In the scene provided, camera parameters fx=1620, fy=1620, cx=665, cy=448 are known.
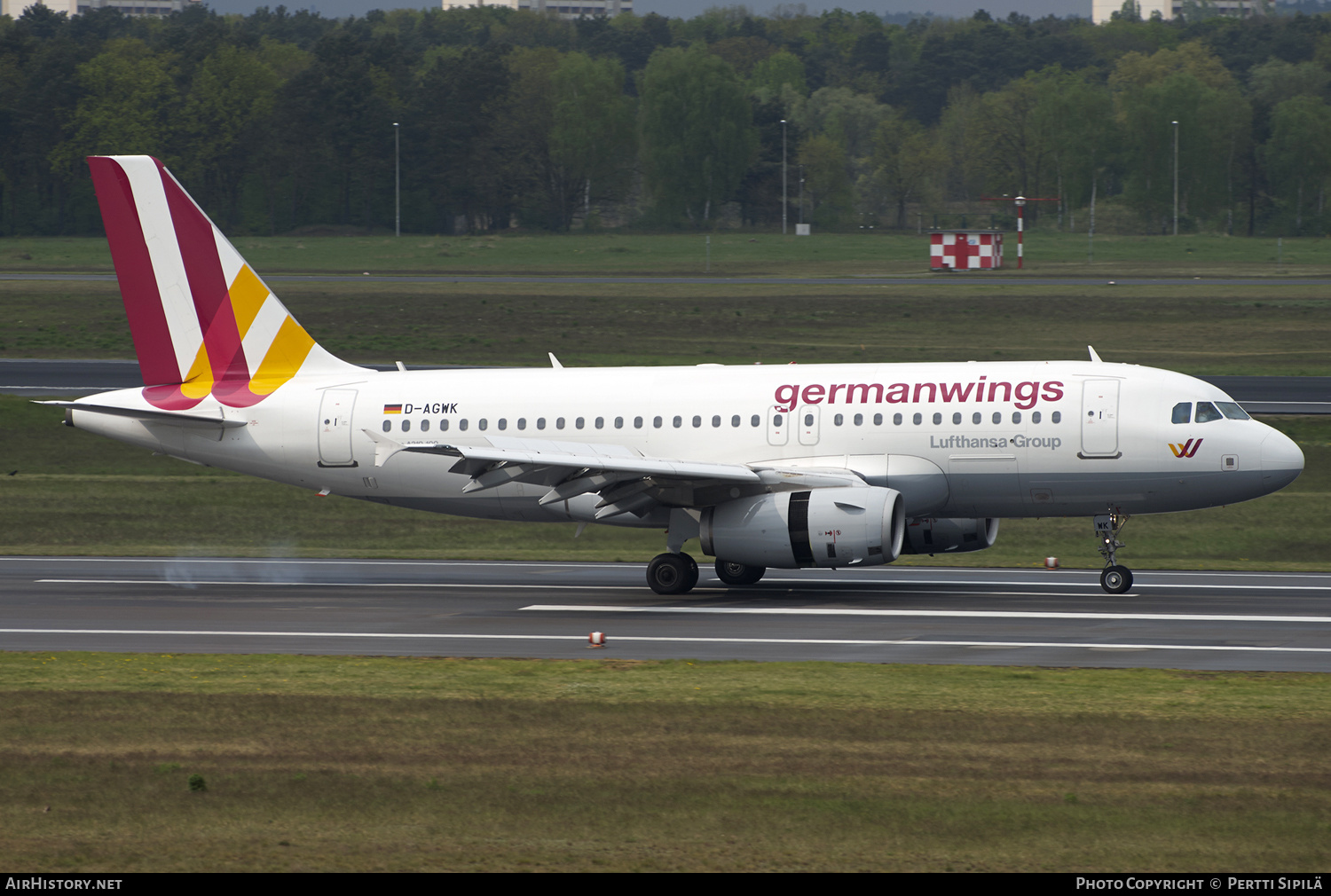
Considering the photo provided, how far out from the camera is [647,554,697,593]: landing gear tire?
31.3 meters

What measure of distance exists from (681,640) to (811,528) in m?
4.45

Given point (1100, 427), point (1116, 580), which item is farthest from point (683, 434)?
point (1116, 580)

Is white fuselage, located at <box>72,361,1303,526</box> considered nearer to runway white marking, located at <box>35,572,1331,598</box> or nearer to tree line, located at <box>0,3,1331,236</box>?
runway white marking, located at <box>35,572,1331,598</box>

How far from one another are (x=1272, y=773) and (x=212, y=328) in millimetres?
25126

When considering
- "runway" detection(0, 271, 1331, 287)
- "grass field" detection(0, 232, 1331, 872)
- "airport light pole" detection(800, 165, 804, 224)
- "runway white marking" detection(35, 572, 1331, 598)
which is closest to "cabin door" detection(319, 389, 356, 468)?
"runway white marking" detection(35, 572, 1331, 598)

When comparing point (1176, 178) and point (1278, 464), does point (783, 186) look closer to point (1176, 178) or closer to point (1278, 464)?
point (1176, 178)

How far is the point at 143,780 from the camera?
16000mm

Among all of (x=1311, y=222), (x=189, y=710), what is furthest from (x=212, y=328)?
(x=1311, y=222)

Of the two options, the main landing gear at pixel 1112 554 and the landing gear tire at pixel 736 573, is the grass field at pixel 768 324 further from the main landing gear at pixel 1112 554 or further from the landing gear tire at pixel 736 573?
the main landing gear at pixel 1112 554

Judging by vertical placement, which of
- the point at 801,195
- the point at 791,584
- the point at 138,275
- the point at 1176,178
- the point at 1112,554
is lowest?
the point at 791,584

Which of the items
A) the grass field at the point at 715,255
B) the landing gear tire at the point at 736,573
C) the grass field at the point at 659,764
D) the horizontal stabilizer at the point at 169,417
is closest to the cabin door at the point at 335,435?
→ the horizontal stabilizer at the point at 169,417

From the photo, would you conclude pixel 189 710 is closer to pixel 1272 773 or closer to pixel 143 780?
pixel 143 780

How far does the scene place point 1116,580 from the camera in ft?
99.5

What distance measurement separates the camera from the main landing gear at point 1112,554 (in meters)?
30.3
